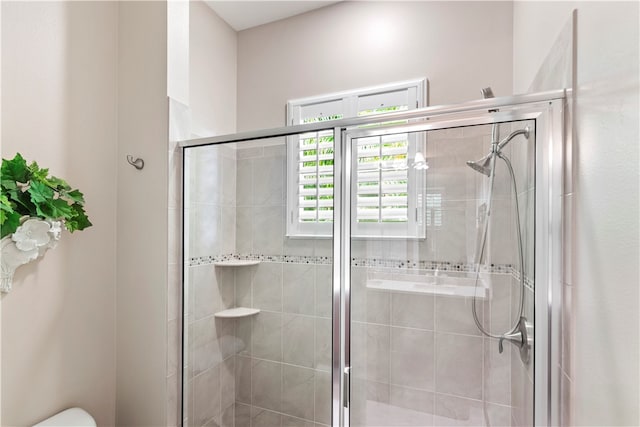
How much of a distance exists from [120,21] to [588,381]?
7.36ft

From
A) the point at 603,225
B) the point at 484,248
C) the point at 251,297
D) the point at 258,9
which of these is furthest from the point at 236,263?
the point at 258,9

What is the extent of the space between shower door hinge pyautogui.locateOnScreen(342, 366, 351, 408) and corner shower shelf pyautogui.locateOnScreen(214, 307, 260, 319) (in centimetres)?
44

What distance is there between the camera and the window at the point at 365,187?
1297mm

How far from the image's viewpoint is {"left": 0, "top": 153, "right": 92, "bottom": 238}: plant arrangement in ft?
3.89

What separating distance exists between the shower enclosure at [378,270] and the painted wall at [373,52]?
93 cm

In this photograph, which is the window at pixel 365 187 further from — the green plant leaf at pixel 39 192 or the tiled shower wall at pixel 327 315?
the green plant leaf at pixel 39 192

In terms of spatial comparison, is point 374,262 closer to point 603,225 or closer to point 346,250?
point 346,250

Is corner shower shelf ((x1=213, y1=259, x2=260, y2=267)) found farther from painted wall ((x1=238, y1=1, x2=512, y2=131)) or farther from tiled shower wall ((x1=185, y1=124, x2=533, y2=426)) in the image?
painted wall ((x1=238, y1=1, x2=512, y2=131))

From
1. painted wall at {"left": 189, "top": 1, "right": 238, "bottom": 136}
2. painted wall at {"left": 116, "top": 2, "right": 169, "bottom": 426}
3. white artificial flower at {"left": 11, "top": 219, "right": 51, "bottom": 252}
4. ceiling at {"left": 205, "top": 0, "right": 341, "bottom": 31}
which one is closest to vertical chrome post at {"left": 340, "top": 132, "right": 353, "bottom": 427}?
painted wall at {"left": 116, "top": 2, "right": 169, "bottom": 426}

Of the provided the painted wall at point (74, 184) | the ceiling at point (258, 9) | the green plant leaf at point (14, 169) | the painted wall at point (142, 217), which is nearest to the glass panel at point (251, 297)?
the painted wall at point (142, 217)

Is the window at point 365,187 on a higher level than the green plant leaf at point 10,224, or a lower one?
higher

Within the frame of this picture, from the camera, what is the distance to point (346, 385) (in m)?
1.35

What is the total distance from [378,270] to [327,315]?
10.6 inches

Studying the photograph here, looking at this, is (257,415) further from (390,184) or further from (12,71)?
(12,71)
